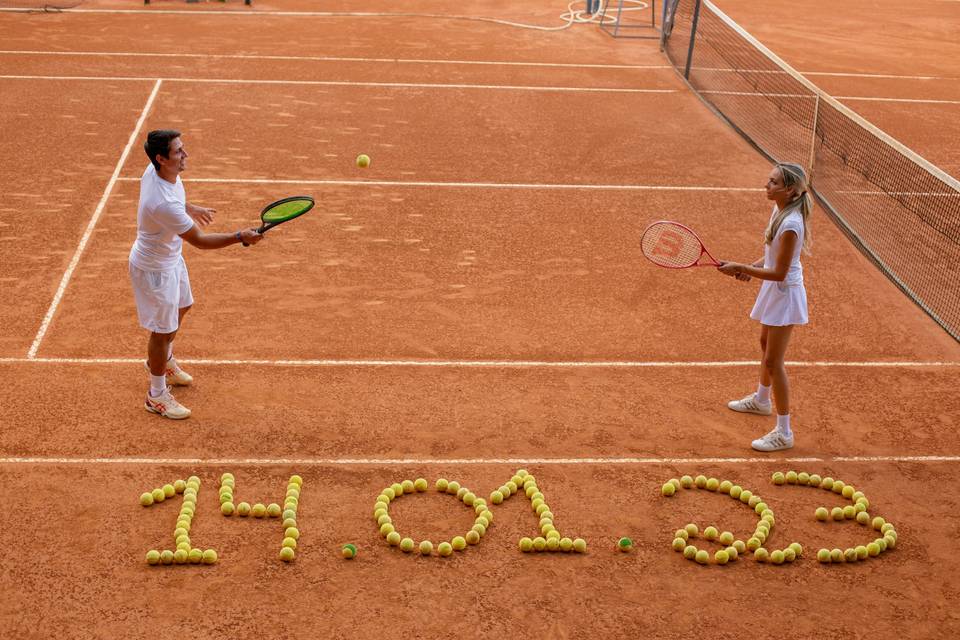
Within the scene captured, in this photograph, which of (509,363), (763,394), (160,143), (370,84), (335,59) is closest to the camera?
(160,143)

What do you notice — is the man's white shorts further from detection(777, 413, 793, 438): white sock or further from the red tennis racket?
detection(777, 413, 793, 438): white sock

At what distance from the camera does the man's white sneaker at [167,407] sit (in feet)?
24.6

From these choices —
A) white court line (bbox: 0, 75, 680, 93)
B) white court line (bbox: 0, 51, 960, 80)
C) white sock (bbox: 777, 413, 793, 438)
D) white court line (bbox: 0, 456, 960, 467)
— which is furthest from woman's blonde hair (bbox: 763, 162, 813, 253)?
white court line (bbox: 0, 51, 960, 80)

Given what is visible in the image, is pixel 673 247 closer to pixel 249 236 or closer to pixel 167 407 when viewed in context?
pixel 249 236

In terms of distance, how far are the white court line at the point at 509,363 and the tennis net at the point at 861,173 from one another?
3.75ft

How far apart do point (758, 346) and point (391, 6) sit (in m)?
14.8

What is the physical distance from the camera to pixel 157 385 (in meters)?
7.51

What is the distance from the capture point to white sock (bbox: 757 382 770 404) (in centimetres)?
780

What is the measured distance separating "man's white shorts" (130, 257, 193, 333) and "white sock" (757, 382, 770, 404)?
4351 millimetres

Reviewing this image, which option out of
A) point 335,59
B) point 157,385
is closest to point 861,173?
point 157,385

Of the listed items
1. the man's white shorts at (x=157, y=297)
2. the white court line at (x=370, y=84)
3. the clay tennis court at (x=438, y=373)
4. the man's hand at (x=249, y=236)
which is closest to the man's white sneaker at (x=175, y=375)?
the clay tennis court at (x=438, y=373)

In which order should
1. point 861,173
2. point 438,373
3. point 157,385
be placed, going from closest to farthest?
point 157,385 < point 438,373 < point 861,173

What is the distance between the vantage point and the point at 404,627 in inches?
224

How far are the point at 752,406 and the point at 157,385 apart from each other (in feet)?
14.6
